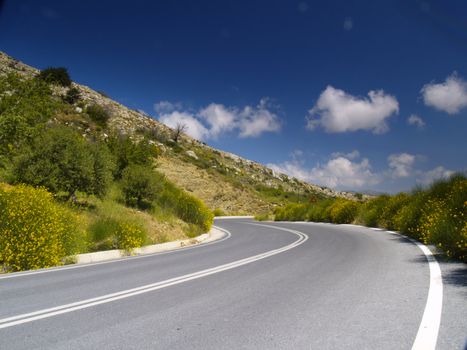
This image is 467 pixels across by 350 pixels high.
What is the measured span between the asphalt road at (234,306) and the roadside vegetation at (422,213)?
0.96 meters

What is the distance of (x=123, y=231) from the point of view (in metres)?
13.0

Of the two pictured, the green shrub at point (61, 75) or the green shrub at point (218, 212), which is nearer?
the green shrub at point (218, 212)

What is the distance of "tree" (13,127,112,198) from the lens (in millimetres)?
15219

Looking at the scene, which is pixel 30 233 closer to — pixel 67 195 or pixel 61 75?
pixel 67 195

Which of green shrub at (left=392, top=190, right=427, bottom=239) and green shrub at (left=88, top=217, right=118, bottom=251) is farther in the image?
green shrub at (left=392, top=190, right=427, bottom=239)

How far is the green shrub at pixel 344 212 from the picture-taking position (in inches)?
1091

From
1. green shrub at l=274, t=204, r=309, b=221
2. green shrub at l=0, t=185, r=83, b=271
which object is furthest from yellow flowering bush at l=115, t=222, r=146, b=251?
green shrub at l=274, t=204, r=309, b=221

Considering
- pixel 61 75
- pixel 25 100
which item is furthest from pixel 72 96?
pixel 25 100

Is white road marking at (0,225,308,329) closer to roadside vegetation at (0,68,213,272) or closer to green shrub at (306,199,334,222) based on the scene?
roadside vegetation at (0,68,213,272)

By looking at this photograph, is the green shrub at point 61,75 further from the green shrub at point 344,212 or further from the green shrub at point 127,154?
the green shrub at point 344,212

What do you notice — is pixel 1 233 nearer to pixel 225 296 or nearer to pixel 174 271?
pixel 174 271

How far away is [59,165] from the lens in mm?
15703

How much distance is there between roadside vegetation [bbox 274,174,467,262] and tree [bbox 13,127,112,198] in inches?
498

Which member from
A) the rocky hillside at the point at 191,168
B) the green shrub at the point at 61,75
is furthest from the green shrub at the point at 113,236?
the green shrub at the point at 61,75
